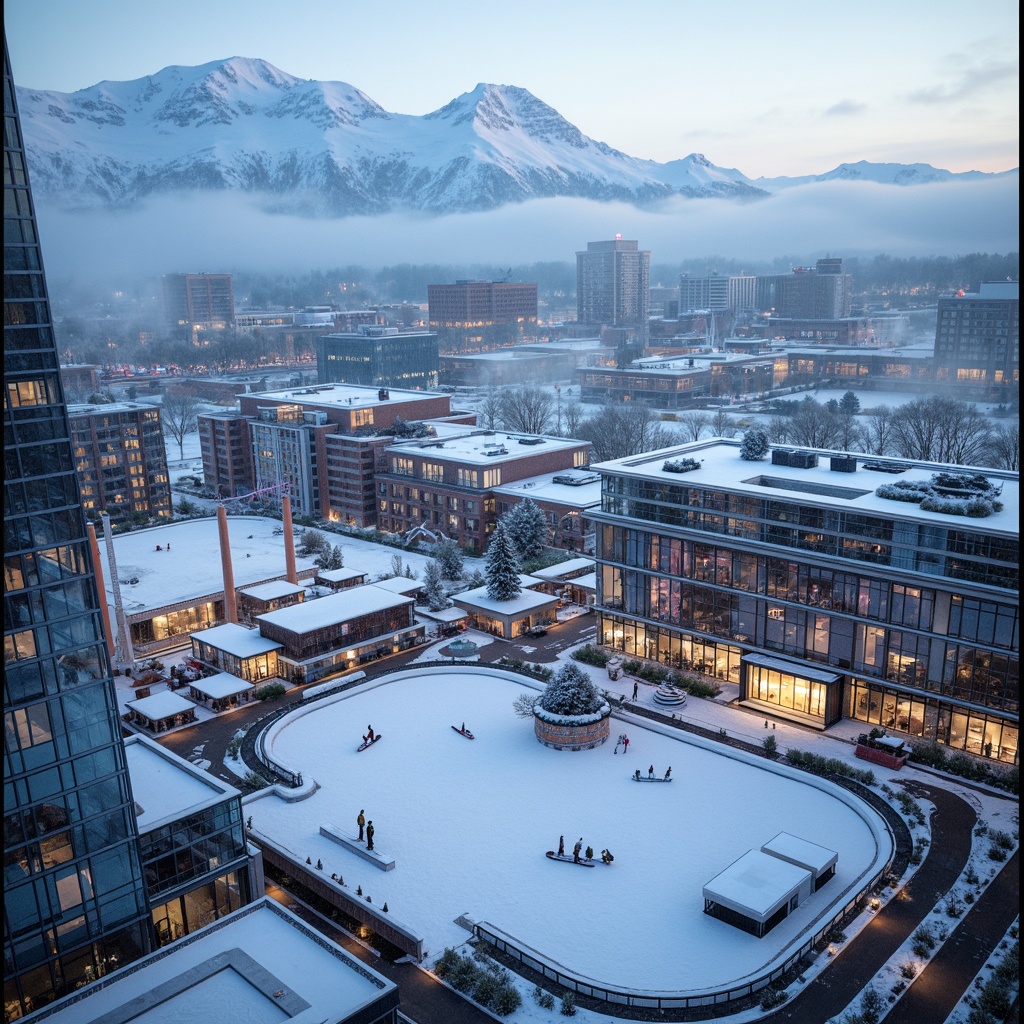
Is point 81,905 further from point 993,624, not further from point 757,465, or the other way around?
point 757,465

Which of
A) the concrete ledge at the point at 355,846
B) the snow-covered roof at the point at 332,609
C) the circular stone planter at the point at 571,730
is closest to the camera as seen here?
the concrete ledge at the point at 355,846

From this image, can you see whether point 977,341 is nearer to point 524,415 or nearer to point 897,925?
point 524,415

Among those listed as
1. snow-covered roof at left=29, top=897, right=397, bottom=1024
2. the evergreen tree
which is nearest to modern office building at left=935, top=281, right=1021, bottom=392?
the evergreen tree

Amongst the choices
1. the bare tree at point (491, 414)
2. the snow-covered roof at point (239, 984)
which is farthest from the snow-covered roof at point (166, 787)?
the bare tree at point (491, 414)

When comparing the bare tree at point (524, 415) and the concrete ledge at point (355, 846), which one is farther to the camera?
the bare tree at point (524, 415)

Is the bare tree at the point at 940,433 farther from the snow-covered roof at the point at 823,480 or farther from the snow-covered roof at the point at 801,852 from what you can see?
the snow-covered roof at the point at 801,852

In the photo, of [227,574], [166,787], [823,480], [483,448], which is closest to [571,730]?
[166,787]

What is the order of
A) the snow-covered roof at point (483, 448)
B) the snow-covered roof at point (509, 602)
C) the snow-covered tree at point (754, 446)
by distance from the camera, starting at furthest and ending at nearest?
the snow-covered roof at point (483, 448)
the snow-covered roof at point (509, 602)
the snow-covered tree at point (754, 446)
